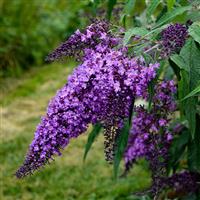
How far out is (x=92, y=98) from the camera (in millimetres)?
2010

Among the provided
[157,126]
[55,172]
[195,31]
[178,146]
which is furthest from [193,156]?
[55,172]

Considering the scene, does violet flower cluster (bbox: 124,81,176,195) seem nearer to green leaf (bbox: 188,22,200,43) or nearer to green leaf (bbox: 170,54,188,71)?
green leaf (bbox: 170,54,188,71)

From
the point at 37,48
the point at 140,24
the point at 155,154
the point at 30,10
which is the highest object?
the point at 30,10

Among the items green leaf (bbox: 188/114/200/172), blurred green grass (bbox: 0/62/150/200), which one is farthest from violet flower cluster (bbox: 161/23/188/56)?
blurred green grass (bbox: 0/62/150/200)

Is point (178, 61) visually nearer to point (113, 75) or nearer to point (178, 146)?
point (113, 75)

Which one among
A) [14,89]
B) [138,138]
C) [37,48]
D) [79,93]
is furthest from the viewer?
[37,48]

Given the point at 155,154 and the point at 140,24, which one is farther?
the point at 140,24

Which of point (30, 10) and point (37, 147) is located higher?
point (30, 10)

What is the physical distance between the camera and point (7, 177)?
4445 millimetres

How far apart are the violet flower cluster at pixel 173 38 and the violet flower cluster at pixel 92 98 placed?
0.07m

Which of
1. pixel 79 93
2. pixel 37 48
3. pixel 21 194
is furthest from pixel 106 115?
pixel 37 48

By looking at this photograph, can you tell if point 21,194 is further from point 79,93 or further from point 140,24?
point 79,93

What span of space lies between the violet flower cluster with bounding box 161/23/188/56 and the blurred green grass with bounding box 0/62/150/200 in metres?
1.71

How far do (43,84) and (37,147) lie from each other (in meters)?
4.99
